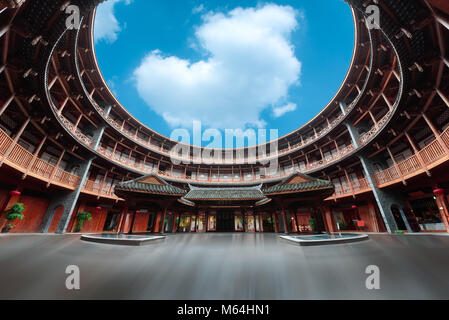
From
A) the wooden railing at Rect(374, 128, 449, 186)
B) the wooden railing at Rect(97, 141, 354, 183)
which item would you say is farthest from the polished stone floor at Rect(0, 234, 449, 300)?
the wooden railing at Rect(97, 141, 354, 183)

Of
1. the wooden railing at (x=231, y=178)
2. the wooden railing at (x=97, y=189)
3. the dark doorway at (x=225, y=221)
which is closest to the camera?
the wooden railing at (x=97, y=189)

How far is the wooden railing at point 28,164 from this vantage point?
7883mm

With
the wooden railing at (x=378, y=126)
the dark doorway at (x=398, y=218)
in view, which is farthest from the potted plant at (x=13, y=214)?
the dark doorway at (x=398, y=218)

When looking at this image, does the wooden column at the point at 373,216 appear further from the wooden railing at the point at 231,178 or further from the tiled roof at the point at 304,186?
the tiled roof at the point at 304,186

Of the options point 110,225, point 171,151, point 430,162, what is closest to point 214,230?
point 110,225

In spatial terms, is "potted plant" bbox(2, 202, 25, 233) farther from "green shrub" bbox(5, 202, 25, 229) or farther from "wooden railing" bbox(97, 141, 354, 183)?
"wooden railing" bbox(97, 141, 354, 183)

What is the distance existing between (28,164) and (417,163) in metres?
23.5

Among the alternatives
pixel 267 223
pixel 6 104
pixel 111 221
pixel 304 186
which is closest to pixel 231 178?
pixel 267 223

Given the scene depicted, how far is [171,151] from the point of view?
24.4 m

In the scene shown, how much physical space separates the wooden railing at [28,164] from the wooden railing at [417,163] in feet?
72.1

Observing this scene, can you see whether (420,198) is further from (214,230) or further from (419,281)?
(214,230)

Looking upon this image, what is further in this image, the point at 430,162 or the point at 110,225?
the point at 110,225

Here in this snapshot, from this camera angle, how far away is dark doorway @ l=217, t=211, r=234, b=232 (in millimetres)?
16639
